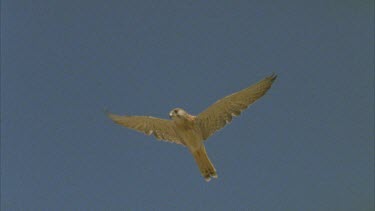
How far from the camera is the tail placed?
10.6 m

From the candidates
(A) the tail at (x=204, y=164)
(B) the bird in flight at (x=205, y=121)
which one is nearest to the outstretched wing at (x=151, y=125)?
(B) the bird in flight at (x=205, y=121)

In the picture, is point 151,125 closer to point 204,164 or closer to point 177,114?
point 177,114

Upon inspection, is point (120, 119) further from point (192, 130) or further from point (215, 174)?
point (215, 174)

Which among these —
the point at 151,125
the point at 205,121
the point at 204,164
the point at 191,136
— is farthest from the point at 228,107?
the point at 151,125

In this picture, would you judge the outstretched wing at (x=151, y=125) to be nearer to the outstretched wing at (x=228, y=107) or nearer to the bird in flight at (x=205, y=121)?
the bird in flight at (x=205, y=121)

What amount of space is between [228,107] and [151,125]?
5.51ft

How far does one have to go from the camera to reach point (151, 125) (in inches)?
456

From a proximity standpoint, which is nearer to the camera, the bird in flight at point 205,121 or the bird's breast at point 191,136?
the bird in flight at point 205,121

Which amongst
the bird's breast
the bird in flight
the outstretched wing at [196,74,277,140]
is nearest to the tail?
the bird in flight

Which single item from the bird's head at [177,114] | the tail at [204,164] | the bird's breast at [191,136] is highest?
the bird's head at [177,114]

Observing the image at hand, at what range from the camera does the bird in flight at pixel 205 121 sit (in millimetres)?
10773

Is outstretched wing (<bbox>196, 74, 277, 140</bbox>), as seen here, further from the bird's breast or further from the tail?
the tail

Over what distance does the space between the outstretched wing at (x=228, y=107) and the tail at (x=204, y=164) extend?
15.0 inches

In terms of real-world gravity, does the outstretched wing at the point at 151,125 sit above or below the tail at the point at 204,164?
above
